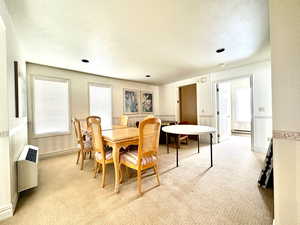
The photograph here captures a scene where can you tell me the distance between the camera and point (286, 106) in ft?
3.50

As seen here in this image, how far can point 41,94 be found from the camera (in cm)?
Result: 325

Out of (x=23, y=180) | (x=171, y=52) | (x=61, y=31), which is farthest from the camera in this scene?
(x=171, y=52)

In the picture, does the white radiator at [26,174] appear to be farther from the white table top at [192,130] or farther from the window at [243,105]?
the window at [243,105]

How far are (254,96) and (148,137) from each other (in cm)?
337

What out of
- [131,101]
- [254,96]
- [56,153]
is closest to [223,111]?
[254,96]

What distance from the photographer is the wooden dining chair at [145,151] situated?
5.57 ft

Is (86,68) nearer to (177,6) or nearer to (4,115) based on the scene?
(4,115)

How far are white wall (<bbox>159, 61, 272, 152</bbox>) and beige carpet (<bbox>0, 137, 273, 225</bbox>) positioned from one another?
1358 millimetres

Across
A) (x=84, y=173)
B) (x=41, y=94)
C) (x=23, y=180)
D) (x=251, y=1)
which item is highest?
(x=251, y=1)

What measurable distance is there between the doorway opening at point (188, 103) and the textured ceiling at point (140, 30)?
2.26 meters

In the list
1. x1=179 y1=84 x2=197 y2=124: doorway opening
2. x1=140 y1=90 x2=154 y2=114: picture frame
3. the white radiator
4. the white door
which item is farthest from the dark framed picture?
the white radiator

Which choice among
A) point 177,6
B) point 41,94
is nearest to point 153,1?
point 177,6

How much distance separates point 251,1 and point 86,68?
350 cm

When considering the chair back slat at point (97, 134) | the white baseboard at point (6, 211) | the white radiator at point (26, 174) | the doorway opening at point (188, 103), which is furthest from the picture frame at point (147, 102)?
the white baseboard at point (6, 211)
